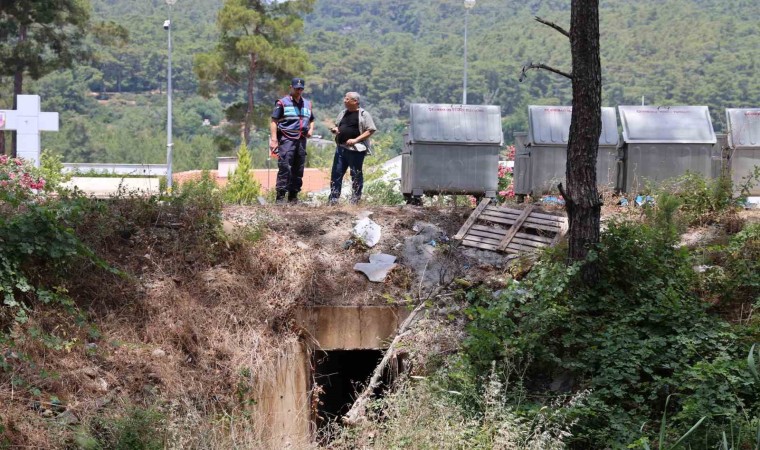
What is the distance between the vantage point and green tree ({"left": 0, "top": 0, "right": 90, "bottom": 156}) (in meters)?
32.0

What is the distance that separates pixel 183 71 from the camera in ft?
287

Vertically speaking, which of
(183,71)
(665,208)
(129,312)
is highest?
(183,71)

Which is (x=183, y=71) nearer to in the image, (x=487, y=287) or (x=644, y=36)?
(x=644, y=36)

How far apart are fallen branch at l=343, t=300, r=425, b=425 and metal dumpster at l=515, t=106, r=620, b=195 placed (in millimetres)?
3569

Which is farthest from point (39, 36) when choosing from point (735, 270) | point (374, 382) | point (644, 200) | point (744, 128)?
point (735, 270)

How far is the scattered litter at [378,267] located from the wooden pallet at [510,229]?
87cm

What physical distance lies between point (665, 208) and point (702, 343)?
237 centimetres

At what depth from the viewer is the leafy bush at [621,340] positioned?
779 cm

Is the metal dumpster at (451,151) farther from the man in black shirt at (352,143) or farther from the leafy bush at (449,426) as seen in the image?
the leafy bush at (449,426)

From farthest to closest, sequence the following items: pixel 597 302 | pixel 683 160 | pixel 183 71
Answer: pixel 183 71 < pixel 683 160 < pixel 597 302

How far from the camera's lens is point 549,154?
13.0 m

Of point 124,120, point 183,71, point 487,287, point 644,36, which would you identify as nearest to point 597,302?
point 487,287

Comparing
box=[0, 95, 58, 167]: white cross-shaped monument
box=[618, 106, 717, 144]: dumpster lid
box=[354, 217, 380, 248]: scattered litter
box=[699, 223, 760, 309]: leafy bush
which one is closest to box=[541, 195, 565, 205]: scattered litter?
box=[618, 106, 717, 144]: dumpster lid

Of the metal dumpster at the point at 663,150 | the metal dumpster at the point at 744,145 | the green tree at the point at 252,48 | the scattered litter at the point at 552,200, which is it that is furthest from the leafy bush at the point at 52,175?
the green tree at the point at 252,48
